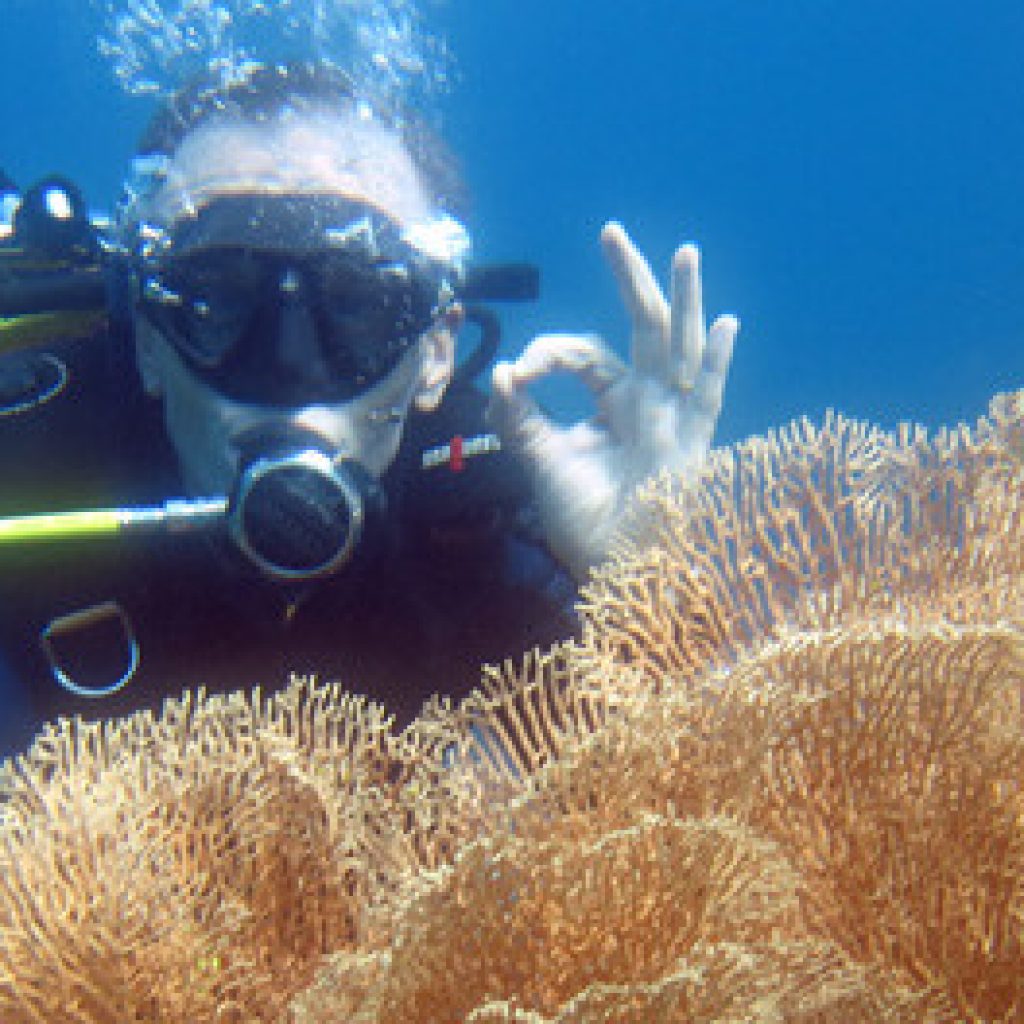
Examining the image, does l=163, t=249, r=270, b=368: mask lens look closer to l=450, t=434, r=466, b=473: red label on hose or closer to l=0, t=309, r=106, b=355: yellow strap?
l=0, t=309, r=106, b=355: yellow strap

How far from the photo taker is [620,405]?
3.26 meters

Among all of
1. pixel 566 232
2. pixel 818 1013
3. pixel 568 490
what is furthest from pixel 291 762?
pixel 566 232

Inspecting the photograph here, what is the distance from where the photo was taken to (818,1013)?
1.39 metres

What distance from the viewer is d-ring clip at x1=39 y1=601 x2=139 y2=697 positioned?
9.54 feet

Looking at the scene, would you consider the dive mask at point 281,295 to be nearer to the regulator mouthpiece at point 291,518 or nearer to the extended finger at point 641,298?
the regulator mouthpiece at point 291,518

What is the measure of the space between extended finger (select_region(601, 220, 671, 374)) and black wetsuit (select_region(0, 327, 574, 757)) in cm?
60

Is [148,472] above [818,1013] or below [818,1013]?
above

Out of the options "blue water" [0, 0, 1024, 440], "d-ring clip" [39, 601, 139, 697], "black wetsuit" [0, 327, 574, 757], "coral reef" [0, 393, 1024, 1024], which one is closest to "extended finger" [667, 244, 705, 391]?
"black wetsuit" [0, 327, 574, 757]

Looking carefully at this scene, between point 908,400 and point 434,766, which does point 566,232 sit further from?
point 434,766

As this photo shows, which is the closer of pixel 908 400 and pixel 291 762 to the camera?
pixel 291 762

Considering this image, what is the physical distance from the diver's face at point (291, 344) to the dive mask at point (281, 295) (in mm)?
23

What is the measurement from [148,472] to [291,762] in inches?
79.3

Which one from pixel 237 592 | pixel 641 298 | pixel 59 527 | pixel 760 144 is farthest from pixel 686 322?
pixel 760 144

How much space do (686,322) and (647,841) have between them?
196 cm
